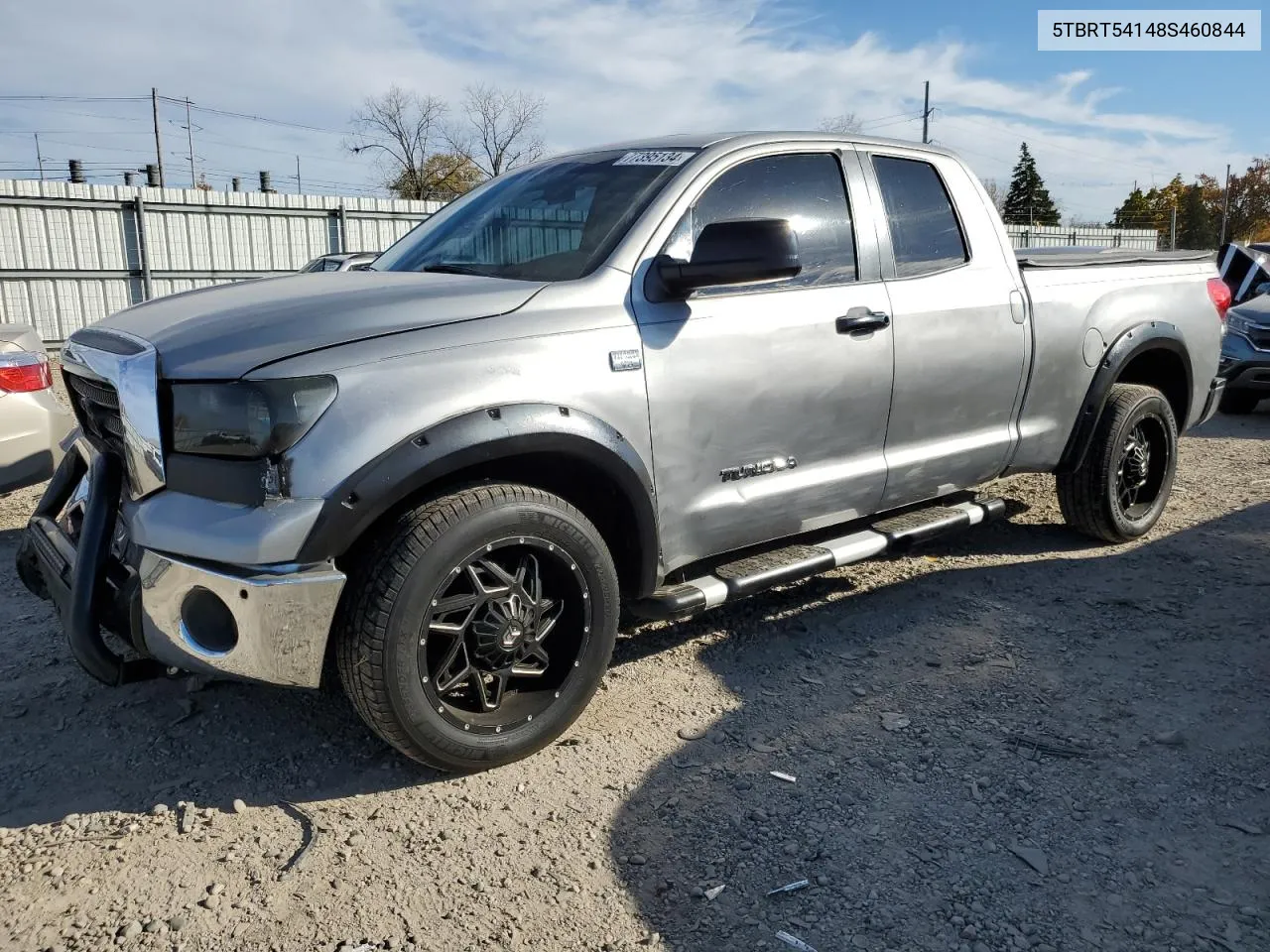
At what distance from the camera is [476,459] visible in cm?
281

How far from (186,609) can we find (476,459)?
867 mm

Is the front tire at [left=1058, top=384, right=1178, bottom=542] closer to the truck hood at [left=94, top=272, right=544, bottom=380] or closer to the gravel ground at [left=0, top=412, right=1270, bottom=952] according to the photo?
the gravel ground at [left=0, top=412, right=1270, bottom=952]

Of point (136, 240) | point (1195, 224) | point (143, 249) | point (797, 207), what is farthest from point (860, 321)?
point (1195, 224)

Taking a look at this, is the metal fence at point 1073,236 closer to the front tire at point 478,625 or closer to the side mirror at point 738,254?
the side mirror at point 738,254

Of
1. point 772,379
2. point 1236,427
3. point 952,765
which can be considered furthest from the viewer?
point 1236,427

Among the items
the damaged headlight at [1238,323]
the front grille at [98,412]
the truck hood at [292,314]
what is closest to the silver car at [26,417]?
the front grille at [98,412]

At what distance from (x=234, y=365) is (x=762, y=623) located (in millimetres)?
2436

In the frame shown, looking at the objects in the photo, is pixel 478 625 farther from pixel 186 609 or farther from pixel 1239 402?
pixel 1239 402

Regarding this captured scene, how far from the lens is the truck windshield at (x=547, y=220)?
335cm

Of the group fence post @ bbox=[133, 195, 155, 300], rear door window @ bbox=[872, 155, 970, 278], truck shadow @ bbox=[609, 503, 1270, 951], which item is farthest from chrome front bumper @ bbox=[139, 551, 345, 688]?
fence post @ bbox=[133, 195, 155, 300]

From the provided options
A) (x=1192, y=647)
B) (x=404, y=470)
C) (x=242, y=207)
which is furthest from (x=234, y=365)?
(x=242, y=207)

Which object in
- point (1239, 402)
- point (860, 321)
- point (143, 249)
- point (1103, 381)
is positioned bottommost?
point (1239, 402)

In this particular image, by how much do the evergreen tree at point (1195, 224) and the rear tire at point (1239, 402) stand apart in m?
60.3

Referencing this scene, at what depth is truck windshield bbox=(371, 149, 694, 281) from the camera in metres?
3.35
